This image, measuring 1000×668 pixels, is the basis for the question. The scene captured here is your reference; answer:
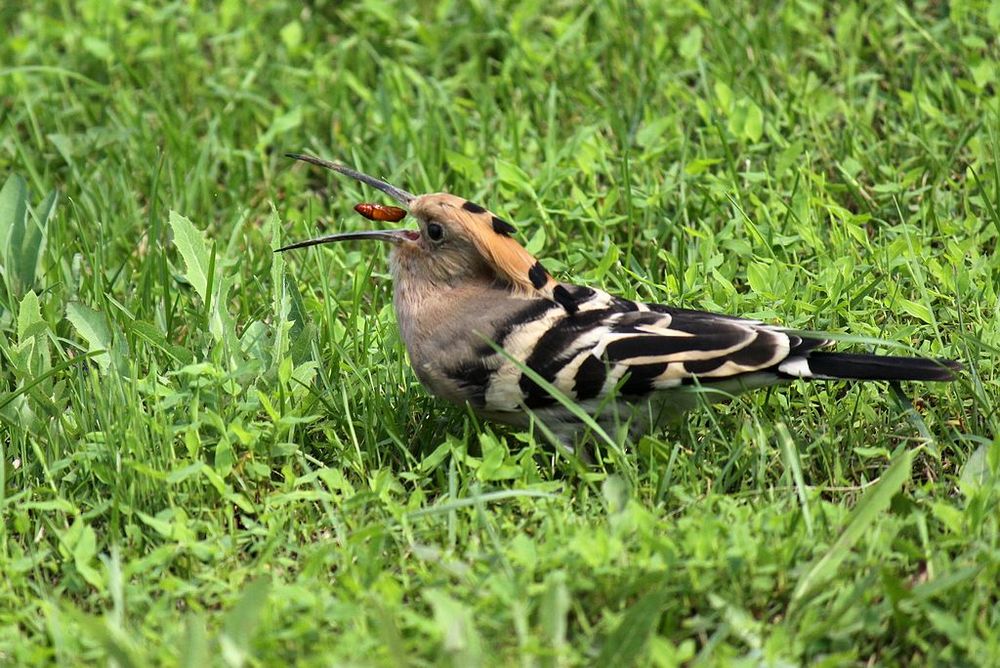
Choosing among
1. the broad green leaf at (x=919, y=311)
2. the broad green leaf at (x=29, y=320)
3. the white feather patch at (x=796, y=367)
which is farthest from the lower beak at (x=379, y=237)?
the broad green leaf at (x=919, y=311)

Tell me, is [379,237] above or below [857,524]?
above

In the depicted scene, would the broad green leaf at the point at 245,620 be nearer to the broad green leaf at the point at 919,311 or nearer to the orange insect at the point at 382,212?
the orange insect at the point at 382,212

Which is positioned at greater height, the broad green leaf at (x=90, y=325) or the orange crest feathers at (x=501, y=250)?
the orange crest feathers at (x=501, y=250)

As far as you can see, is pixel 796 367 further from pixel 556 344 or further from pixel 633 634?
pixel 633 634

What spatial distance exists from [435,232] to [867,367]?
1.41m

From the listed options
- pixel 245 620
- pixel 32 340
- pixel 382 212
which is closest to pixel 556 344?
pixel 382 212

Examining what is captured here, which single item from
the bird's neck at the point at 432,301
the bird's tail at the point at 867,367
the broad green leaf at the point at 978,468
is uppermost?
the bird's tail at the point at 867,367

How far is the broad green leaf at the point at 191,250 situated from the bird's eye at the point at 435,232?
72 cm

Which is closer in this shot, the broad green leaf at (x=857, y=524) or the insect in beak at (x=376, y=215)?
the broad green leaf at (x=857, y=524)

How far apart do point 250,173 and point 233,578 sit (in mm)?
2683

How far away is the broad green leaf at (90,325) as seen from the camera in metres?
4.27

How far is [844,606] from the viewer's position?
310cm

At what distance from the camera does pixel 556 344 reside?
4.00m

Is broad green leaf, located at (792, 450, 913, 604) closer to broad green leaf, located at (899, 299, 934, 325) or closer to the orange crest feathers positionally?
broad green leaf, located at (899, 299, 934, 325)
